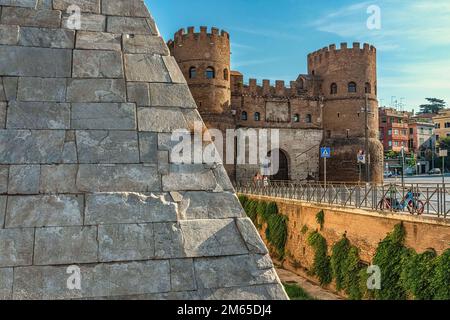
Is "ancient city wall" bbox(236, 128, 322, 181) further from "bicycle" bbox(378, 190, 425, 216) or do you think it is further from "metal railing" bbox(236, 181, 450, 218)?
"bicycle" bbox(378, 190, 425, 216)

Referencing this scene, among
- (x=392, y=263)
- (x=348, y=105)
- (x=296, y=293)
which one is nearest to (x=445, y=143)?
(x=348, y=105)

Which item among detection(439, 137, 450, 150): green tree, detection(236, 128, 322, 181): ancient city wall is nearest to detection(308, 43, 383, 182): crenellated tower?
detection(236, 128, 322, 181): ancient city wall

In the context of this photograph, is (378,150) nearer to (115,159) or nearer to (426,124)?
(115,159)

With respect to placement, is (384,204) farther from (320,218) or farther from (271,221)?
(271,221)

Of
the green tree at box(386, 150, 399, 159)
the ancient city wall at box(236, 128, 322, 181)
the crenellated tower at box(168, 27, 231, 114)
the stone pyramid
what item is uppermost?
the crenellated tower at box(168, 27, 231, 114)

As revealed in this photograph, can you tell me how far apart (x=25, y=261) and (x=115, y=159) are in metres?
0.86

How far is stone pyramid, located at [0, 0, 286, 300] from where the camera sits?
2631 millimetres

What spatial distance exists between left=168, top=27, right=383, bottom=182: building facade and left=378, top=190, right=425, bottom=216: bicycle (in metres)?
20.3

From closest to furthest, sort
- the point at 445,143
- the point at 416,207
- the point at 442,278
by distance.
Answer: the point at 442,278
the point at 416,207
the point at 445,143

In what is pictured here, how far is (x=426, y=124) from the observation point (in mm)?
69375

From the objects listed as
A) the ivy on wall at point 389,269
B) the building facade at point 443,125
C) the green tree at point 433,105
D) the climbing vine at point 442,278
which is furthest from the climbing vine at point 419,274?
the green tree at point 433,105

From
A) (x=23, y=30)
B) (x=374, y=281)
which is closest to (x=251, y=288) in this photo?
(x=23, y=30)

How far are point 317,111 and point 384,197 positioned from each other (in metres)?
24.3

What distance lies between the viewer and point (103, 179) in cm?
291
